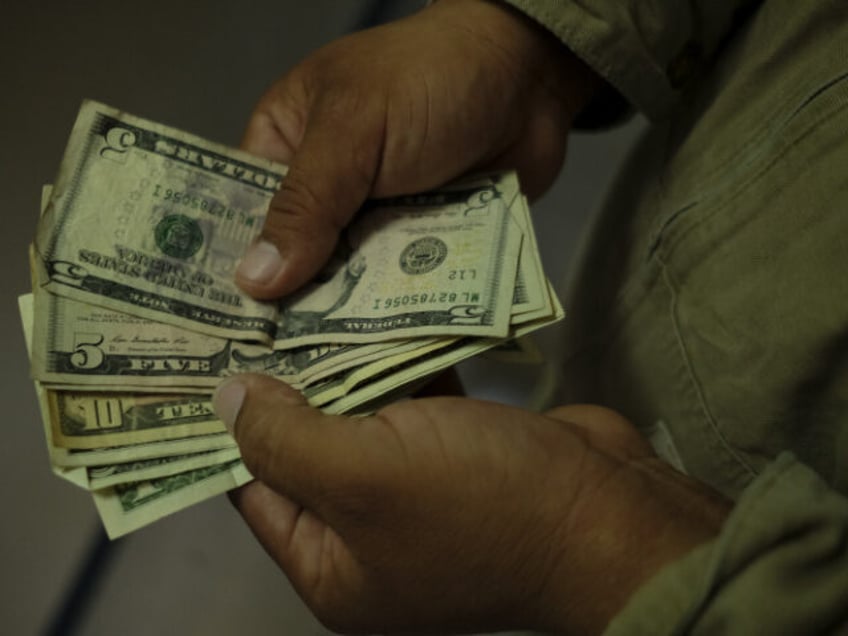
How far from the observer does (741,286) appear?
0.50 meters

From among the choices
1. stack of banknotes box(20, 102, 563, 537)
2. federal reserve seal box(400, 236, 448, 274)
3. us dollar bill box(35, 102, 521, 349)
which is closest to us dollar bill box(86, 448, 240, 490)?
stack of banknotes box(20, 102, 563, 537)

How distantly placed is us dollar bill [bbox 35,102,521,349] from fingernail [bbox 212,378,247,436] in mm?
126

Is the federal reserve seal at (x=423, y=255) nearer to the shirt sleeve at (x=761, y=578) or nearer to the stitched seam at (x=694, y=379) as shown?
the stitched seam at (x=694, y=379)

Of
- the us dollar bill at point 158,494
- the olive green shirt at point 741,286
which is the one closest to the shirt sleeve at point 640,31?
the olive green shirt at point 741,286

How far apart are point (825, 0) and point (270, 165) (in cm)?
48

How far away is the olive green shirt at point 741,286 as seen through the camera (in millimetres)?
330

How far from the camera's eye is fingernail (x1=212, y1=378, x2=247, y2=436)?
0.49 metres

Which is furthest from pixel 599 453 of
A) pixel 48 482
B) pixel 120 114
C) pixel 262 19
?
pixel 262 19

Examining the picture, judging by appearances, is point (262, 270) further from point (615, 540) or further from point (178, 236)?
point (615, 540)

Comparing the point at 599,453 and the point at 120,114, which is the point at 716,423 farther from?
the point at 120,114

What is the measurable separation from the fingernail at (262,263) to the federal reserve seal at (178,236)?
69 millimetres

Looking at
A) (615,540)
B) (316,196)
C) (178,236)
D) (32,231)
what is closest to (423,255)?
(316,196)

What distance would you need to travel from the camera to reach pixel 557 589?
0.39 metres

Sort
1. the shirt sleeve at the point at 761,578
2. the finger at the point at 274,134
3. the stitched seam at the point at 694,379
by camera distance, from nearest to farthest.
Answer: the shirt sleeve at the point at 761,578
the stitched seam at the point at 694,379
the finger at the point at 274,134
